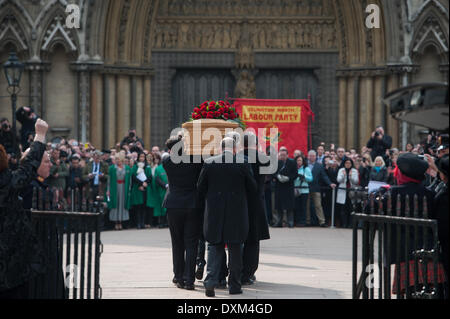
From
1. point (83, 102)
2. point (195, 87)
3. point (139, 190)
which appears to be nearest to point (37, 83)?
point (83, 102)

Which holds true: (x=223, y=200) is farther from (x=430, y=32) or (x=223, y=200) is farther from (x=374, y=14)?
(x=374, y=14)

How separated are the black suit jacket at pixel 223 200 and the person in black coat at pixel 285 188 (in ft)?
27.6

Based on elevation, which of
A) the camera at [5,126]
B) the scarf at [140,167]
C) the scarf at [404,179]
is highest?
the camera at [5,126]

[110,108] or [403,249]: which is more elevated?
[110,108]

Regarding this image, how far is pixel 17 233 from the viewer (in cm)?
680

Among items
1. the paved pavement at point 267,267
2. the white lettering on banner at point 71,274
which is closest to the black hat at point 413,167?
the paved pavement at point 267,267

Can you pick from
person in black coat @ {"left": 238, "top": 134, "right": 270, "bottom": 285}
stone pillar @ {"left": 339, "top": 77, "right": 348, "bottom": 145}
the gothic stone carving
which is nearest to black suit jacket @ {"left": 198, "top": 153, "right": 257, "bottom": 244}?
person in black coat @ {"left": 238, "top": 134, "right": 270, "bottom": 285}

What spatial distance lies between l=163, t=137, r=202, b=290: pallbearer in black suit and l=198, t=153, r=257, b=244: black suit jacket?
0.37 meters

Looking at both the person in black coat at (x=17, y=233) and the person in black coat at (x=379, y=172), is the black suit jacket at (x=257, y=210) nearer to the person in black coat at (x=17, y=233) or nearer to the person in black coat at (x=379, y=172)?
the person in black coat at (x=17, y=233)

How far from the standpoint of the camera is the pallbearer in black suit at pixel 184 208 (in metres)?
10.0

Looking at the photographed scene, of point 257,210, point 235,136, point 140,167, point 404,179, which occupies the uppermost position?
point 235,136

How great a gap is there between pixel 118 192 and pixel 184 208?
815 centimetres

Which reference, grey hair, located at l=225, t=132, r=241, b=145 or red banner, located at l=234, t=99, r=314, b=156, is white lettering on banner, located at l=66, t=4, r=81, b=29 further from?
grey hair, located at l=225, t=132, r=241, b=145
